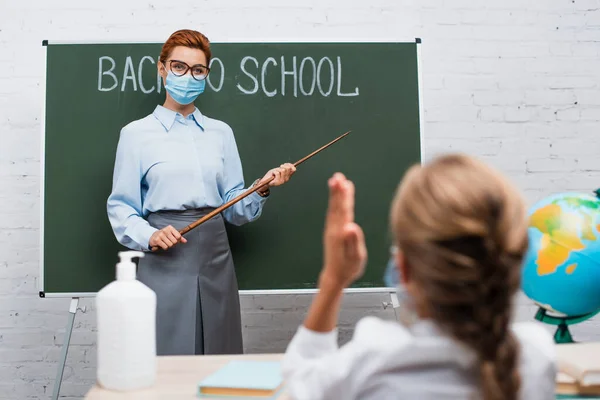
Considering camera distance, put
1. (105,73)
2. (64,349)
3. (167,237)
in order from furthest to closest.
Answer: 1. (105,73)
2. (64,349)
3. (167,237)

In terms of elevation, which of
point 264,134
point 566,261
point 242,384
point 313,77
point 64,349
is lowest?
point 64,349

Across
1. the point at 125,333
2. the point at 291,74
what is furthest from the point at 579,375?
the point at 291,74

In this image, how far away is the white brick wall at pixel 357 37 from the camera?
268 centimetres

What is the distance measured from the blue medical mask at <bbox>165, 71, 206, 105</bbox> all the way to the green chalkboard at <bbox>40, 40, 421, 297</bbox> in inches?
8.3

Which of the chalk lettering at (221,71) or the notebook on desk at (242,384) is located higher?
the chalk lettering at (221,71)

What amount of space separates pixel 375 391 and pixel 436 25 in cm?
243

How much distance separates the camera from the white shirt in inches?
24.2

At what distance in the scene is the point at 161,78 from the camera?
2355 mm

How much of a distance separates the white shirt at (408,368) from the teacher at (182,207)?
4.50 feet

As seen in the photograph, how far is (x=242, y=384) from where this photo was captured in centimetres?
87

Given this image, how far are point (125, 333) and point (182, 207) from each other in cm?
120

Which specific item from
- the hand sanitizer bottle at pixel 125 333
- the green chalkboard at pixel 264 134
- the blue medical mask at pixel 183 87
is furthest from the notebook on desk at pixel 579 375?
the blue medical mask at pixel 183 87

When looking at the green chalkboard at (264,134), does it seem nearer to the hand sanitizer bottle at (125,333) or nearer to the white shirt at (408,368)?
the hand sanitizer bottle at (125,333)

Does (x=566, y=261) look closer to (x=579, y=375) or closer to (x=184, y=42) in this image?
(x=579, y=375)
